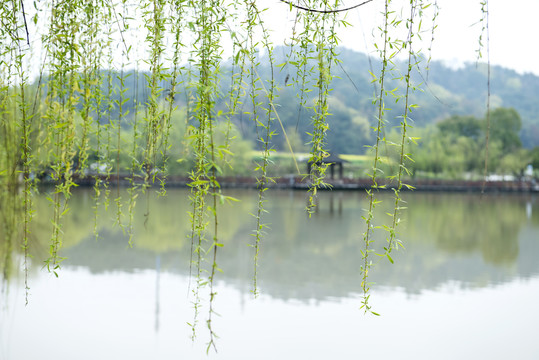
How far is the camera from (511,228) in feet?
46.6

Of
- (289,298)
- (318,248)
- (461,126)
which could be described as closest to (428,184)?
(461,126)

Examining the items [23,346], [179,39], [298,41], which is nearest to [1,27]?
[179,39]

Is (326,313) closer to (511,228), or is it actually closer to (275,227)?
(275,227)

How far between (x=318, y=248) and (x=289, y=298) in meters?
4.03

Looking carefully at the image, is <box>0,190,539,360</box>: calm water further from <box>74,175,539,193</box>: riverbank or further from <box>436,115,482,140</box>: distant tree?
<box>436,115,482,140</box>: distant tree

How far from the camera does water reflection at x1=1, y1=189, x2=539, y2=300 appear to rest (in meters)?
9.48

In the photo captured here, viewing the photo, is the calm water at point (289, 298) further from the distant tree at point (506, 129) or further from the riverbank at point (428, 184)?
the distant tree at point (506, 129)

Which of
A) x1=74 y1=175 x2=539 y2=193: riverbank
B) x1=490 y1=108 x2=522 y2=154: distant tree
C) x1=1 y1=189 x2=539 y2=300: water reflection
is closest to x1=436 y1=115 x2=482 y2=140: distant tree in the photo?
x1=490 y1=108 x2=522 y2=154: distant tree

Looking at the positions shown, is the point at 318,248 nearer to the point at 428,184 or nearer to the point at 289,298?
the point at 289,298

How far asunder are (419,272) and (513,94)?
179ft

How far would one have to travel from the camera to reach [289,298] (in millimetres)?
8188

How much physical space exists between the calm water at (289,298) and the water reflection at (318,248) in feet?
0.16

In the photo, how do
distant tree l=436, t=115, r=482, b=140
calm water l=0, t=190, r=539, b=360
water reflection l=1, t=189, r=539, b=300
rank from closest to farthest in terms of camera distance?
calm water l=0, t=190, r=539, b=360 → water reflection l=1, t=189, r=539, b=300 → distant tree l=436, t=115, r=482, b=140

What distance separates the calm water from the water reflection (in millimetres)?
49
